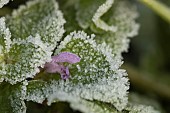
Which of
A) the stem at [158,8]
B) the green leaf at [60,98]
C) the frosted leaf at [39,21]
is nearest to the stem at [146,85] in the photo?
the stem at [158,8]

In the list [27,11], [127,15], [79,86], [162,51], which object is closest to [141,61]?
[162,51]

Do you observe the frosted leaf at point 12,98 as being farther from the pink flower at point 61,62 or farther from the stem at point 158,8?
the stem at point 158,8

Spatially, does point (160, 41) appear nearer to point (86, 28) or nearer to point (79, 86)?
point (86, 28)

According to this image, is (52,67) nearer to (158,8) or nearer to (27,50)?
(27,50)

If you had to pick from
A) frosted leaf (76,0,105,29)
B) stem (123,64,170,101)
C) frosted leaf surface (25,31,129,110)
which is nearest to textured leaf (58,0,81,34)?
frosted leaf (76,0,105,29)

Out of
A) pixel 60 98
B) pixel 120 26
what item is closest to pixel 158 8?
pixel 120 26
